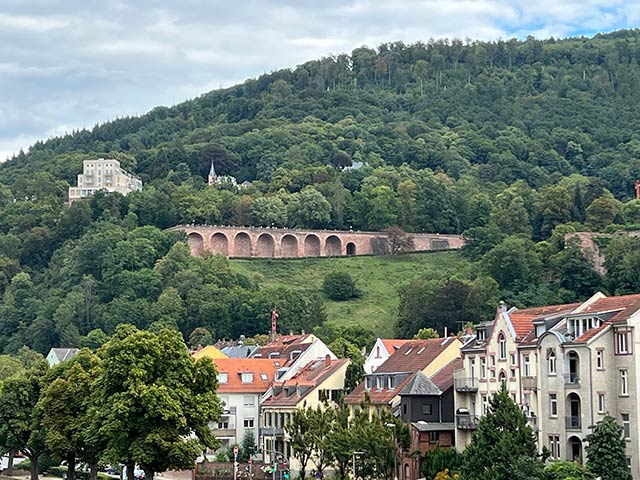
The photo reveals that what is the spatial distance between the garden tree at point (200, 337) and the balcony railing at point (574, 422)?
327 ft

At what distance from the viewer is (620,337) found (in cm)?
7156

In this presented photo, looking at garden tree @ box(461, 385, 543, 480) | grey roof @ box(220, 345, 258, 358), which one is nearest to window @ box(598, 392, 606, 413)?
garden tree @ box(461, 385, 543, 480)

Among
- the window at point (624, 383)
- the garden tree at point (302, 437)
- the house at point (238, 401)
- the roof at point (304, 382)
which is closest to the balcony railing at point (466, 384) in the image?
the garden tree at point (302, 437)

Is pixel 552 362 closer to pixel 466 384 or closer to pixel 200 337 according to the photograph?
pixel 466 384

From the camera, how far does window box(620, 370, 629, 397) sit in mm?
70938

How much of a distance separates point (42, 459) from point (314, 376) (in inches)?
885

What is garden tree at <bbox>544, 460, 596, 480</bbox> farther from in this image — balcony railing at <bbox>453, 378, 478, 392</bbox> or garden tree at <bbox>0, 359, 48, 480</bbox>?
garden tree at <bbox>0, 359, 48, 480</bbox>

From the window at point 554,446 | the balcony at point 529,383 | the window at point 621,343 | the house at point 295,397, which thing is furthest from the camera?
the house at point 295,397

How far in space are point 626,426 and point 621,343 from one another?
436 centimetres

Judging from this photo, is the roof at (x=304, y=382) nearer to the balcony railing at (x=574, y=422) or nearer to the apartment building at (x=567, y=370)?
the apartment building at (x=567, y=370)

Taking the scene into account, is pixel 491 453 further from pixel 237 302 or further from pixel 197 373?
pixel 237 302

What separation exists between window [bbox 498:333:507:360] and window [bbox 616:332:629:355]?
10.4 metres

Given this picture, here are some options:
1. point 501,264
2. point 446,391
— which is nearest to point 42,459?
point 446,391

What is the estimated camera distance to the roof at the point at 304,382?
104375 millimetres
